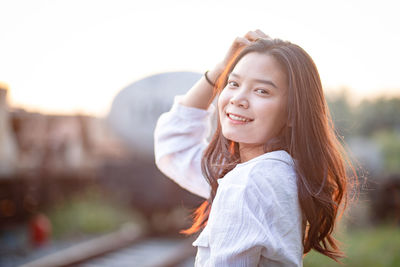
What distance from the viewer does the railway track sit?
6422mm

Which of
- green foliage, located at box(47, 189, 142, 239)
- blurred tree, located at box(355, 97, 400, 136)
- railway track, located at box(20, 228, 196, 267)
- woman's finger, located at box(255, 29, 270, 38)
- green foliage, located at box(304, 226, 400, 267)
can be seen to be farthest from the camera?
blurred tree, located at box(355, 97, 400, 136)

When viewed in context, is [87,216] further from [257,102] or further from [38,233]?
[257,102]

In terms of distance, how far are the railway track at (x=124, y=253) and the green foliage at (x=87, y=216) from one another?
2.35 feet

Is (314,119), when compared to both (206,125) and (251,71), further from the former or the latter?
(206,125)

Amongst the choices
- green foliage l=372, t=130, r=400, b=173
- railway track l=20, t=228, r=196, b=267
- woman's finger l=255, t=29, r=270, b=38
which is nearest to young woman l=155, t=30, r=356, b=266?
woman's finger l=255, t=29, r=270, b=38

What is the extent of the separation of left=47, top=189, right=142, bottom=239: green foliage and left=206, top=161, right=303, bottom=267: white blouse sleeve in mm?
8254

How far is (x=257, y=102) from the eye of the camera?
4.15 ft

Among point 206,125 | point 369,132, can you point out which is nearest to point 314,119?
point 206,125

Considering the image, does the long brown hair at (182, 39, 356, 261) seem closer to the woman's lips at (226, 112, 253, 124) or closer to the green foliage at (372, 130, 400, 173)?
the woman's lips at (226, 112, 253, 124)

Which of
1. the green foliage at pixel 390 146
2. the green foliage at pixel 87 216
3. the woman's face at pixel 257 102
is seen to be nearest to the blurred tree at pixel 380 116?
the green foliage at pixel 390 146

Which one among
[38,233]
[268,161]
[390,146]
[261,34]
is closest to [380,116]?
[390,146]

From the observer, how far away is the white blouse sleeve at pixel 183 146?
1638 mm

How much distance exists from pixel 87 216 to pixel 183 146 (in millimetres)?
8808

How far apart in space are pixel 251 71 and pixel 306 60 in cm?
19
